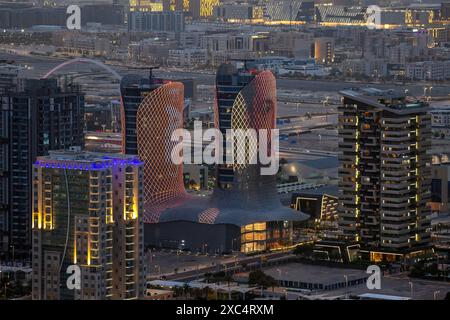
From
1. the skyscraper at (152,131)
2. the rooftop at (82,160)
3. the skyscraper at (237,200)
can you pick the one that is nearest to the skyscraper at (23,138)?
the skyscraper at (152,131)

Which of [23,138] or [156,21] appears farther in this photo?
[156,21]

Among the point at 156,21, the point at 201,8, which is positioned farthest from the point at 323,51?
the point at 201,8

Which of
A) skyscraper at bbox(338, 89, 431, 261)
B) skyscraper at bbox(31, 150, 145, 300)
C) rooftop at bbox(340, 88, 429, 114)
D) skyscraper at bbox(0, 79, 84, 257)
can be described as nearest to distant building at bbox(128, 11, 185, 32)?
skyscraper at bbox(0, 79, 84, 257)

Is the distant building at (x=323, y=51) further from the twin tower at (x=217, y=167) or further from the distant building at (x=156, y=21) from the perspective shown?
the twin tower at (x=217, y=167)

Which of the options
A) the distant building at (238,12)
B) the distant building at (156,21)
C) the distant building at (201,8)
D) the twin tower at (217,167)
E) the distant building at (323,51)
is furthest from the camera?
the distant building at (201,8)

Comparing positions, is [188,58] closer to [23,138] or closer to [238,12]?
[238,12]

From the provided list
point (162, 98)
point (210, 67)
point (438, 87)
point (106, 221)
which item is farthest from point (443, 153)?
point (210, 67)

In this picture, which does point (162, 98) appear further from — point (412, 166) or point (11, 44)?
point (11, 44)
